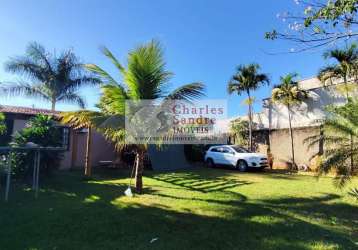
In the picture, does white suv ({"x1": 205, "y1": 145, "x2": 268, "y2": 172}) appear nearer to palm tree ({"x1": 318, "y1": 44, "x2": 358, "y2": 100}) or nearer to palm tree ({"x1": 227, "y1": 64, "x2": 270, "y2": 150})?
palm tree ({"x1": 227, "y1": 64, "x2": 270, "y2": 150})

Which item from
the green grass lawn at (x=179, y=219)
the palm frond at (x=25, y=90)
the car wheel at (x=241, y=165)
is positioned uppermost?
the palm frond at (x=25, y=90)

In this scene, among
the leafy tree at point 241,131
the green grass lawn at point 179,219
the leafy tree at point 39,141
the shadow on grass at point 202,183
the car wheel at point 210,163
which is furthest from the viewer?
the leafy tree at point 241,131

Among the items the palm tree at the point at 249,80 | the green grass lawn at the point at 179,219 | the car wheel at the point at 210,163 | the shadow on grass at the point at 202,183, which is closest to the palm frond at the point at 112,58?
the green grass lawn at the point at 179,219

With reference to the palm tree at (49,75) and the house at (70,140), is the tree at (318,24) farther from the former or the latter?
the palm tree at (49,75)

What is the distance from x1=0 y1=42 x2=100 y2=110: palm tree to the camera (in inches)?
852

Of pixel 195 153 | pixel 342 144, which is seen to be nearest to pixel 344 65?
pixel 342 144

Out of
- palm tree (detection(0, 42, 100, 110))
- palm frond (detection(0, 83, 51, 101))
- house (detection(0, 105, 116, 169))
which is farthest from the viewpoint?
palm tree (detection(0, 42, 100, 110))

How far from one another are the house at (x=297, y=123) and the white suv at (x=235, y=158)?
2029mm

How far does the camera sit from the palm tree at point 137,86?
7934mm

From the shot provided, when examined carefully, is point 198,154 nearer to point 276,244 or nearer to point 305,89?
point 305,89

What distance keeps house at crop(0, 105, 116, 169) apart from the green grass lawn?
5.65 m

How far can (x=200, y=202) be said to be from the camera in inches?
299

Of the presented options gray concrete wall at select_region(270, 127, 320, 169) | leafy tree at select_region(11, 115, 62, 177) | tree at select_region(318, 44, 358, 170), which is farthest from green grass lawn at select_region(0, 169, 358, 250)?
tree at select_region(318, 44, 358, 170)

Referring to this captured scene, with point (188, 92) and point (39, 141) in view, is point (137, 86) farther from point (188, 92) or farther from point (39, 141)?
point (39, 141)
